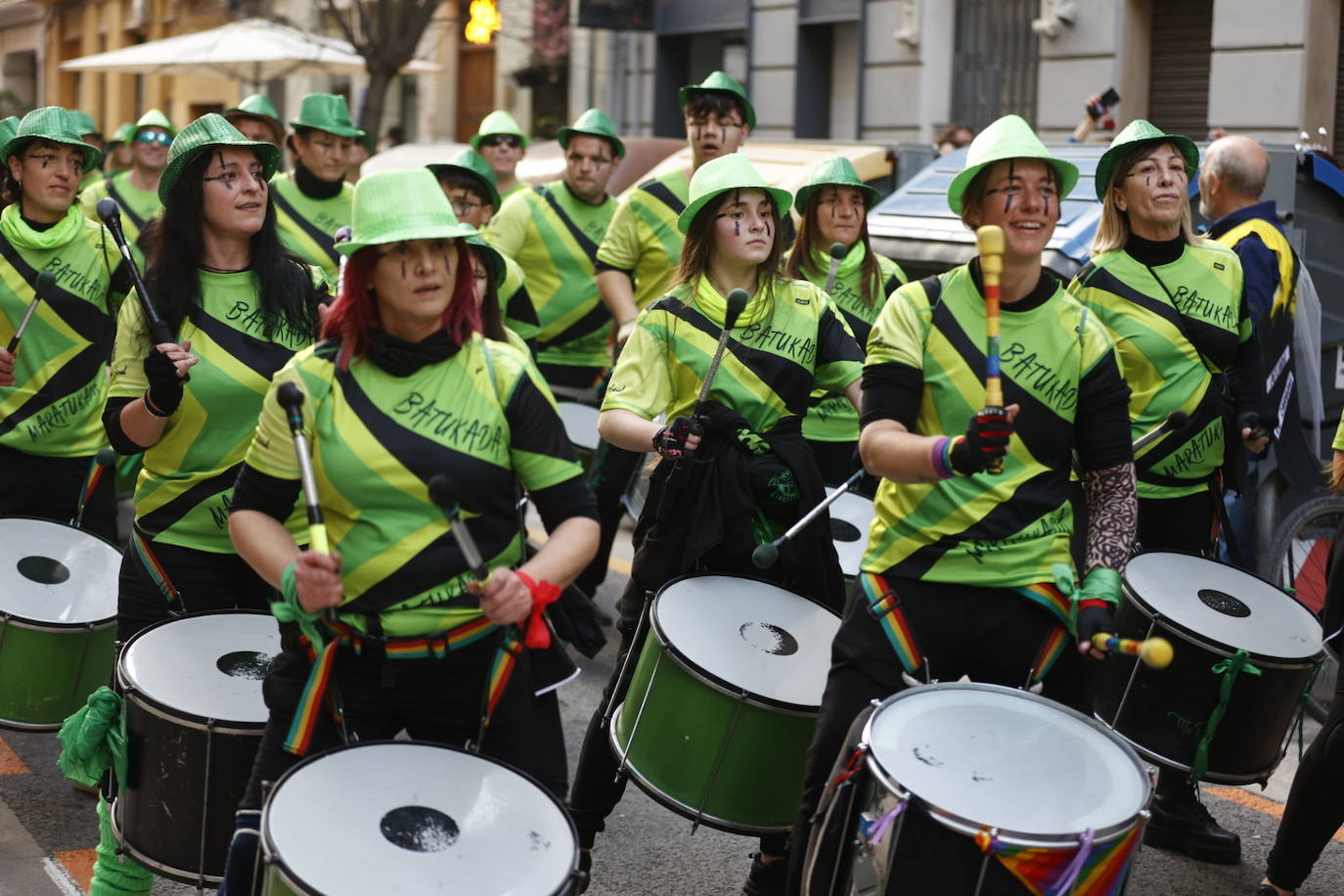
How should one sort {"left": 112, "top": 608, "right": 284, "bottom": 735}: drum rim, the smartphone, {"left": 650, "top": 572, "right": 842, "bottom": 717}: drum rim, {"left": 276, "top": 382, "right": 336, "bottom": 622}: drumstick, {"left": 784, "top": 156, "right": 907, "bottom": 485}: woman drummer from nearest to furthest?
{"left": 276, "top": 382, "right": 336, "bottom": 622}: drumstick → {"left": 112, "top": 608, "right": 284, "bottom": 735}: drum rim → {"left": 650, "top": 572, "right": 842, "bottom": 717}: drum rim → {"left": 784, "top": 156, "right": 907, "bottom": 485}: woman drummer → the smartphone

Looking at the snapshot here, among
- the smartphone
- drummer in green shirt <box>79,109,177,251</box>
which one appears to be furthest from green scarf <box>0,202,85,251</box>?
the smartphone

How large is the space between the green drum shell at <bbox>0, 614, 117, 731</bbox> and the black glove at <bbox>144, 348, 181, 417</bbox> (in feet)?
2.87

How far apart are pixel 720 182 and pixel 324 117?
148 inches

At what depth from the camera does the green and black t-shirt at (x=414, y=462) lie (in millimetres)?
3398

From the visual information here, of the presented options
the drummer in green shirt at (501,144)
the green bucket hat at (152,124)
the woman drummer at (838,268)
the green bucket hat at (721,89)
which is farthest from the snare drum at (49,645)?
the green bucket hat at (152,124)

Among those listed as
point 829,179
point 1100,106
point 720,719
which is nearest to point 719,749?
point 720,719

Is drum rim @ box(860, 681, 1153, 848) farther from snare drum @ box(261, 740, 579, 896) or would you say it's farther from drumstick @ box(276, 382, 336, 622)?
drumstick @ box(276, 382, 336, 622)

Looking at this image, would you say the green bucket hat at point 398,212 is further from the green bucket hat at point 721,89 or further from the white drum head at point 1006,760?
the green bucket hat at point 721,89

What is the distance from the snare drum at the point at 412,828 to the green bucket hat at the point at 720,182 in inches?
82.6

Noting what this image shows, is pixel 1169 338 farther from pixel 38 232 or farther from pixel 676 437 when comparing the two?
pixel 38 232

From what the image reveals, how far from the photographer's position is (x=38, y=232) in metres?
5.86

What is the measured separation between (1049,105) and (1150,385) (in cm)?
1003

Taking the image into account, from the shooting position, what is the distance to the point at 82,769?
4.11 meters

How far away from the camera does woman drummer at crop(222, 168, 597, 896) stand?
11.1 feet
